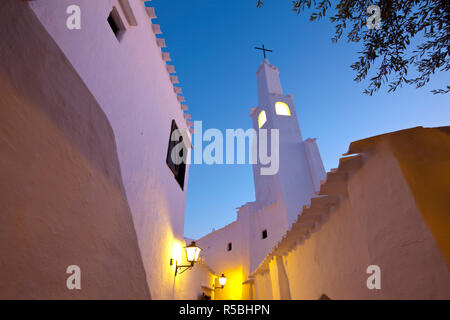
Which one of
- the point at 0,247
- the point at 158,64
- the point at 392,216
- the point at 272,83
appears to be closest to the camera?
the point at 0,247

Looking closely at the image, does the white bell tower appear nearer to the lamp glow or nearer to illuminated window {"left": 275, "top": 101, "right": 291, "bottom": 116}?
illuminated window {"left": 275, "top": 101, "right": 291, "bottom": 116}

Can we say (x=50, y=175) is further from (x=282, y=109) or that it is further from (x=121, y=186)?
(x=282, y=109)

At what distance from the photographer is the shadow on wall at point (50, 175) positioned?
2.08 meters

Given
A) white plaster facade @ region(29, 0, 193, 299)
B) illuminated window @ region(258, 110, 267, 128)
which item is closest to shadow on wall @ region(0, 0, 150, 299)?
white plaster facade @ region(29, 0, 193, 299)

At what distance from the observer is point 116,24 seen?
166 inches

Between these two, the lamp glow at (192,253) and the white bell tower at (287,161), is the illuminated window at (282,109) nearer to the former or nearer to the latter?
the white bell tower at (287,161)

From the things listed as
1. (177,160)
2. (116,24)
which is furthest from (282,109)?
(116,24)

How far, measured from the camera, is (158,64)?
19.6 ft

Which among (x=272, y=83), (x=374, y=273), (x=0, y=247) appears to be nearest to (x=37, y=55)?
(x=0, y=247)

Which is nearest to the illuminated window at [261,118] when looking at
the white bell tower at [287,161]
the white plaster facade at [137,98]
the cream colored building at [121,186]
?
the white bell tower at [287,161]

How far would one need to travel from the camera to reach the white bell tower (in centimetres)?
1459

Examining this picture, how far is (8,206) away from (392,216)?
3.67 metres

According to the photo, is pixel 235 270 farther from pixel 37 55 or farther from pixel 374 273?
pixel 37 55
